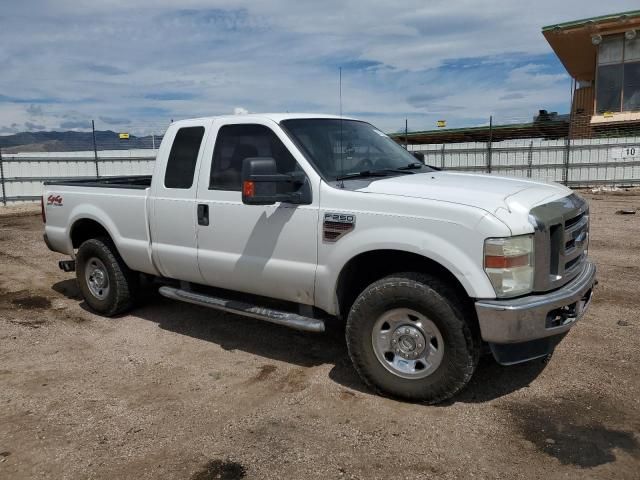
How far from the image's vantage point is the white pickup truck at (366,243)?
3471 mm

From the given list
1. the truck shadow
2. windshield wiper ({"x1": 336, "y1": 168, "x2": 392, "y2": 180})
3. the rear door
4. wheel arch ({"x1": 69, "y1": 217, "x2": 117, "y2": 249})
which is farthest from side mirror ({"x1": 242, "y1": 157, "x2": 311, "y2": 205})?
wheel arch ({"x1": 69, "y1": 217, "x2": 117, "y2": 249})

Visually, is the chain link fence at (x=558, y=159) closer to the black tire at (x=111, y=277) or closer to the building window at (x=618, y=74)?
the building window at (x=618, y=74)

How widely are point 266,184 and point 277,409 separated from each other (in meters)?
1.55

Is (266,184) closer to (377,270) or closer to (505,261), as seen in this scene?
(377,270)

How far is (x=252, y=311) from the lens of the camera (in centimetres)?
455

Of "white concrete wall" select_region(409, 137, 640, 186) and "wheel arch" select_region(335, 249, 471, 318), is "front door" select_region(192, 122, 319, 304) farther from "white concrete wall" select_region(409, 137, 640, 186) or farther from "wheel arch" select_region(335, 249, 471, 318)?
"white concrete wall" select_region(409, 137, 640, 186)

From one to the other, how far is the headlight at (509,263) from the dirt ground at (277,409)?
0.89 metres

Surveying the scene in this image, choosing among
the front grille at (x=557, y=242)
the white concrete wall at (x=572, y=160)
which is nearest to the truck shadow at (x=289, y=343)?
the front grille at (x=557, y=242)

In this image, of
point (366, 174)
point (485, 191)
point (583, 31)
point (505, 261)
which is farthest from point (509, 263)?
point (583, 31)

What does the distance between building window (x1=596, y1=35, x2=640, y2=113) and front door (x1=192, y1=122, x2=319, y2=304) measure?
77.5 ft

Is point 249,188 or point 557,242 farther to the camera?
point 249,188

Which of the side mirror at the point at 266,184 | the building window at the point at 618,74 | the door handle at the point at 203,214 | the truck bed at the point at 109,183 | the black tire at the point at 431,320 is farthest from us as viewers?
the building window at the point at 618,74

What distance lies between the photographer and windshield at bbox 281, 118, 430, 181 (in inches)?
173

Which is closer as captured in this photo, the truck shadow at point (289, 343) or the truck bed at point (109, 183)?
the truck shadow at point (289, 343)
